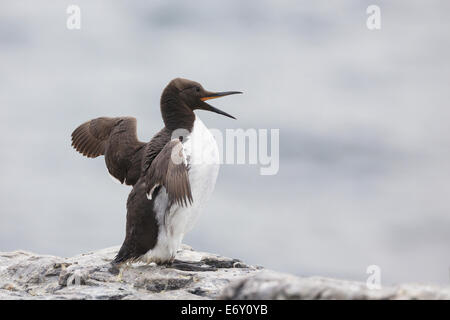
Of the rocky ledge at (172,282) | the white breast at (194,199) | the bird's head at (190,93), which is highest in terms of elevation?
the bird's head at (190,93)

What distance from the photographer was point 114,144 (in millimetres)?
10508

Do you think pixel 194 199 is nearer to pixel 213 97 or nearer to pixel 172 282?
pixel 172 282

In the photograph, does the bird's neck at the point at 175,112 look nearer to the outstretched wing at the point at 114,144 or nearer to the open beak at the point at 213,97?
the open beak at the point at 213,97

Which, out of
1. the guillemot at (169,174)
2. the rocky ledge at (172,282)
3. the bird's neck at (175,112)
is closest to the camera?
the rocky ledge at (172,282)

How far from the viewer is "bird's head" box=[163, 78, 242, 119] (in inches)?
393

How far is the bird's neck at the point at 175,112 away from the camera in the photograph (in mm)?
9805

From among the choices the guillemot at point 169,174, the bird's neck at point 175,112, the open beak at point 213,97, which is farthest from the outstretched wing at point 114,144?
the open beak at point 213,97

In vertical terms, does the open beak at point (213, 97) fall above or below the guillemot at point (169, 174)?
above

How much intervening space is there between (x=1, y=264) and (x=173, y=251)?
373 cm

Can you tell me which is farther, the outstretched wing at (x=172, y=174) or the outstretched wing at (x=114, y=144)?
the outstretched wing at (x=114, y=144)

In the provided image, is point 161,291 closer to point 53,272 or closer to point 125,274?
point 125,274

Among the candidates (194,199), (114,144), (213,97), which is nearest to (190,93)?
(213,97)
